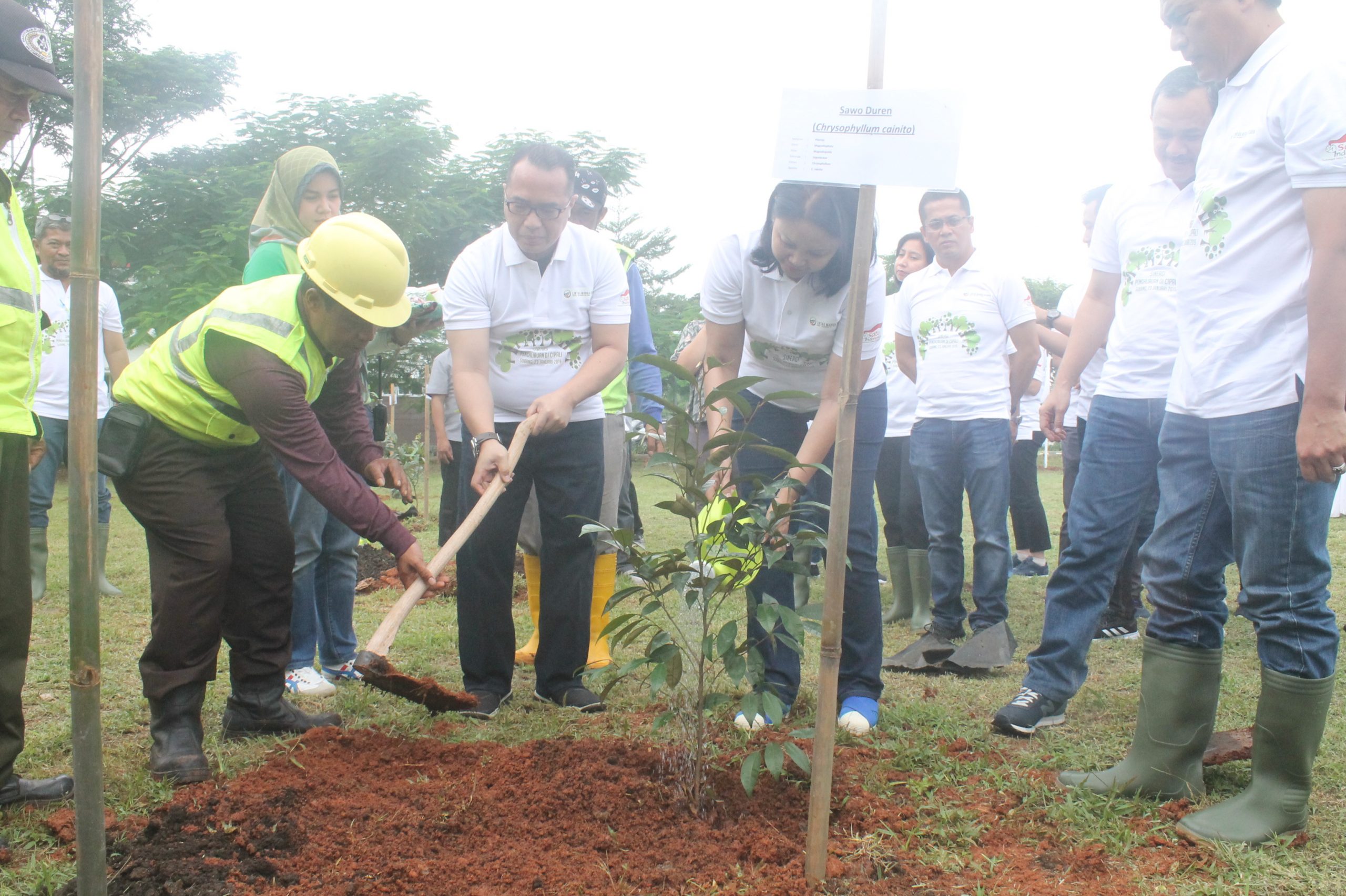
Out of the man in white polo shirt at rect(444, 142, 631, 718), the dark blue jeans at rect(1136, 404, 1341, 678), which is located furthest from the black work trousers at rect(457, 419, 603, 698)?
the dark blue jeans at rect(1136, 404, 1341, 678)

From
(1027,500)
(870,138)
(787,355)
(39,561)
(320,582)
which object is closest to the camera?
(870,138)

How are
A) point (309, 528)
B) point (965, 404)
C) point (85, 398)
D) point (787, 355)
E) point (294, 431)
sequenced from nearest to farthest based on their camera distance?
point (85, 398)
point (294, 431)
point (787, 355)
point (309, 528)
point (965, 404)

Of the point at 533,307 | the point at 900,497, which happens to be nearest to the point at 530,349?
the point at 533,307

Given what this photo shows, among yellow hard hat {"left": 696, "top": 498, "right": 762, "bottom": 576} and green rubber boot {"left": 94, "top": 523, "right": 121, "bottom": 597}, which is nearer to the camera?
yellow hard hat {"left": 696, "top": 498, "right": 762, "bottom": 576}

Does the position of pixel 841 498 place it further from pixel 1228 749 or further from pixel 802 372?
pixel 1228 749

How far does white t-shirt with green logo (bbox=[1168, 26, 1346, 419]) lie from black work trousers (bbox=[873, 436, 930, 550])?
90.2 inches

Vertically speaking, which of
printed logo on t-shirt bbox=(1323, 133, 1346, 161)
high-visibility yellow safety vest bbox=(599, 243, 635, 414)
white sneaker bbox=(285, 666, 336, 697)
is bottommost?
white sneaker bbox=(285, 666, 336, 697)

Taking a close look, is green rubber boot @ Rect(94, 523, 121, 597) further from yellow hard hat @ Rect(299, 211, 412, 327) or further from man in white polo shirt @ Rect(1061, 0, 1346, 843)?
man in white polo shirt @ Rect(1061, 0, 1346, 843)

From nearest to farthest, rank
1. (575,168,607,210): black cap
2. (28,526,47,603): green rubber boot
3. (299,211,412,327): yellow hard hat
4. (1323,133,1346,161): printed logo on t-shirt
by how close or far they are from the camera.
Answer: (1323,133,1346,161): printed logo on t-shirt < (299,211,412,327): yellow hard hat < (575,168,607,210): black cap < (28,526,47,603): green rubber boot

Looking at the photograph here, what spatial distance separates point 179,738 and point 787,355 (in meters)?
2.04

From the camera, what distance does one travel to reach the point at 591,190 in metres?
4.61

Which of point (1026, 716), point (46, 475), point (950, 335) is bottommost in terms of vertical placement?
point (1026, 716)

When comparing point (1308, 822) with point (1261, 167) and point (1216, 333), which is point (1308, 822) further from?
point (1261, 167)

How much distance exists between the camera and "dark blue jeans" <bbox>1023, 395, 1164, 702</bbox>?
3.11 m
